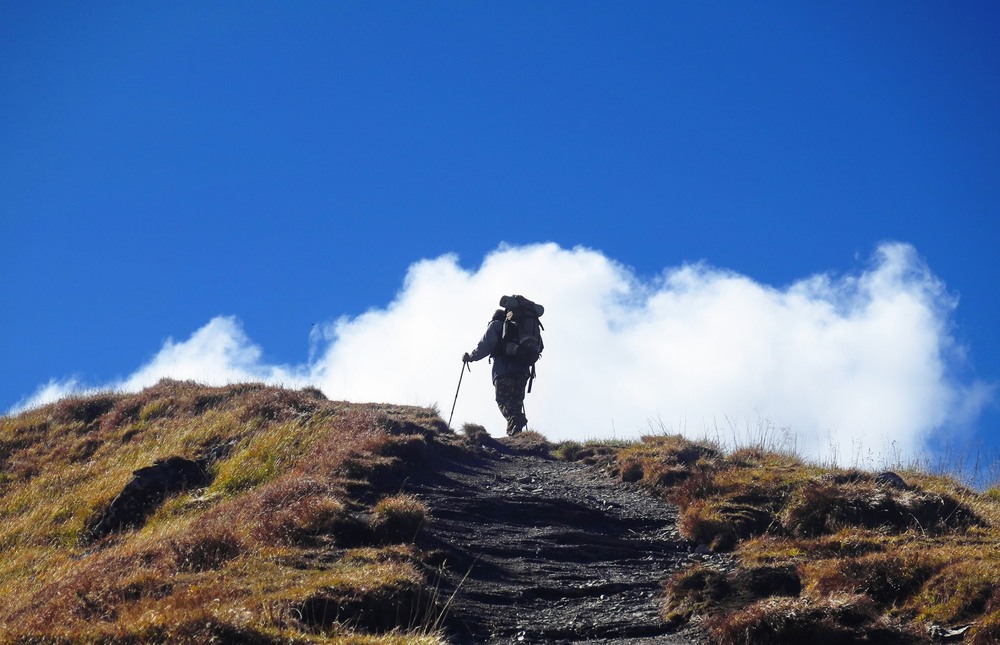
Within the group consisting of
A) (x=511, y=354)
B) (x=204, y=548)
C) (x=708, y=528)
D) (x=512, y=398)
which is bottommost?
(x=204, y=548)

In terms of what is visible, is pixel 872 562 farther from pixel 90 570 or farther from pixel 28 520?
pixel 28 520

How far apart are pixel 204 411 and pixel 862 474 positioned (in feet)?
44.6

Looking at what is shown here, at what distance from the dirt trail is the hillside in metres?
0.04

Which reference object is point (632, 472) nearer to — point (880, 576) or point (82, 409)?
point (880, 576)

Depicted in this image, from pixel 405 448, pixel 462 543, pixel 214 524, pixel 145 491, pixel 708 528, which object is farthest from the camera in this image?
pixel 145 491

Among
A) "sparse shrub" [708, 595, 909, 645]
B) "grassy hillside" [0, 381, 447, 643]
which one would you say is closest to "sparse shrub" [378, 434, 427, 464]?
"grassy hillside" [0, 381, 447, 643]

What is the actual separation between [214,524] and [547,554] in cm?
426

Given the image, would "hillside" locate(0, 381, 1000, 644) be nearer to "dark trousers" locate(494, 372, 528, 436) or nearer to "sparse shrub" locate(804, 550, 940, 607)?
"sparse shrub" locate(804, 550, 940, 607)

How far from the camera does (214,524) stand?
13031mm

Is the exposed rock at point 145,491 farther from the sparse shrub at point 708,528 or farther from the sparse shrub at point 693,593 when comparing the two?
the sparse shrub at point 693,593

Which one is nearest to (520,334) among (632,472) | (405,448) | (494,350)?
(494,350)

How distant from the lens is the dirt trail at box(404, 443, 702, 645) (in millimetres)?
10234

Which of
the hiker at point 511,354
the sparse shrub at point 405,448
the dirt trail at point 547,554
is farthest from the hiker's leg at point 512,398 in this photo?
the sparse shrub at point 405,448

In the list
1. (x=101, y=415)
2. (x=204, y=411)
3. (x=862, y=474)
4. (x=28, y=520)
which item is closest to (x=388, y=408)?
(x=204, y=411)
